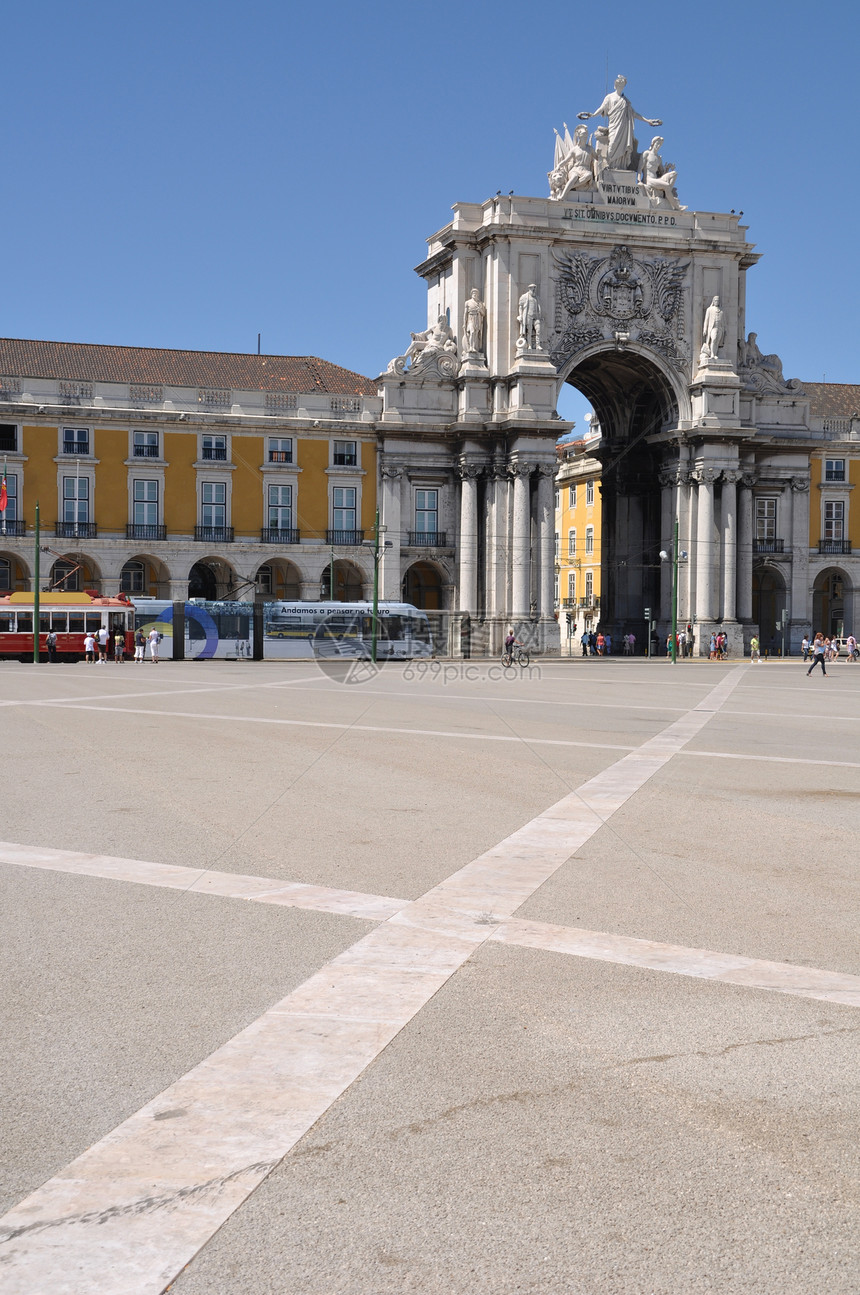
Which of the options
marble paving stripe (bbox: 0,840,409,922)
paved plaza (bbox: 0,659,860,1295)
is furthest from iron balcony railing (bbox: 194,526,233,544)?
marble paving stripe (bbox: 0,840,409,922)

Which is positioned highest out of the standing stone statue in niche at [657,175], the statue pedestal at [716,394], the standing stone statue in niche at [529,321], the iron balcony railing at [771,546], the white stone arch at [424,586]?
the standing stone statue in niche at [657,175]

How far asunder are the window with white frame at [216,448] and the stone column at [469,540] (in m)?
11.1

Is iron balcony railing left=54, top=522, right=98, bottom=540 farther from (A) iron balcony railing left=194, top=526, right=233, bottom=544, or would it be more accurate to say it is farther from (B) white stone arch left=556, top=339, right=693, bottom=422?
(B) white stone arch left=556, top=339, right=693, bottom=422

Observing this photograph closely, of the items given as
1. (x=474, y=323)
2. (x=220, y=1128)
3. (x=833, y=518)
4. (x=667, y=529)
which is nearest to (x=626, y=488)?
(x=667, y=529)

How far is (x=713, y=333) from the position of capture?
60469 millimetres

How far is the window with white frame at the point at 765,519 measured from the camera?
2559 inches

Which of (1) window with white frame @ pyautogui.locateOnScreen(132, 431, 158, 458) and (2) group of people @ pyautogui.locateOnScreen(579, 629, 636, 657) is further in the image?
(2) group of people @ pyautogui.locateOnScreen(579, 629, 636, 657)

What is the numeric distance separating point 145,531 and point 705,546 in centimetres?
2616

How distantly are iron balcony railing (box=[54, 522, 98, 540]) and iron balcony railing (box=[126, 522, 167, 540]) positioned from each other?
152 cm

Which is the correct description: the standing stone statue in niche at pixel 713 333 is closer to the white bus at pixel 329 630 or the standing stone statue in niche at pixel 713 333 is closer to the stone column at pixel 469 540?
the stone column at pixel 469 540

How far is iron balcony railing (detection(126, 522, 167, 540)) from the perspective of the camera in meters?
58.1

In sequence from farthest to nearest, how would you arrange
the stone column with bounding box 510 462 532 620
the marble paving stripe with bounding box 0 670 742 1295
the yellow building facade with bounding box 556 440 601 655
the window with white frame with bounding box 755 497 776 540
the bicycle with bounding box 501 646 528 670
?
1. the yellow building facade with bounding box 556 440 601 655
2. the window with white frame with bounding box 755 497 776 540
3. the stone column with bounding box 510 462 532 620
4. the bicycle with bounding box 501 646 528 670
5. the marble paving stripe with bounding box 0 670 742 1295

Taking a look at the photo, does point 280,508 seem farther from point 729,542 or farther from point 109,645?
point 729,542

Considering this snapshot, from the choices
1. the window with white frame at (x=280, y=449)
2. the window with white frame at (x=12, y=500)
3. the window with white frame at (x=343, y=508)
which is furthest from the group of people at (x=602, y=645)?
the window with white frame at (x=12, y=500)
